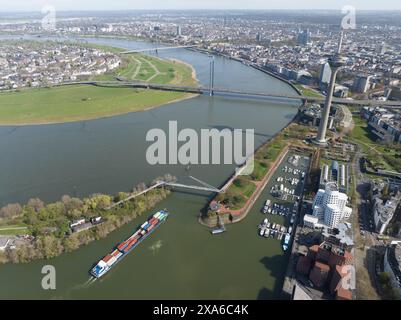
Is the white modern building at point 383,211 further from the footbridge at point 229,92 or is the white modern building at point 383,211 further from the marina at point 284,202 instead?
the footbridge at point 229,92

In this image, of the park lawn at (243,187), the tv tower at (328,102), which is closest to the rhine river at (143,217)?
the park lawn at (243,187)

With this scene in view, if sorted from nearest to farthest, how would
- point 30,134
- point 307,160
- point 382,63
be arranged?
point 307,160 < point 30,134 < point 382,63

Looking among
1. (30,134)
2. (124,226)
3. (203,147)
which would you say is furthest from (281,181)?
(30,134)

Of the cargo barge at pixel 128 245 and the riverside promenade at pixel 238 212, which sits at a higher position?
the riverside promenade at pixel 238 212

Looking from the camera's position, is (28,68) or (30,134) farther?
(28,68)

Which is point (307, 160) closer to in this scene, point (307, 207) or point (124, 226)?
point (307, 207)

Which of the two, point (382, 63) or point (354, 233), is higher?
point (382, 63)

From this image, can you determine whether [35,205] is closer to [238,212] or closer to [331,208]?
[238,212]
